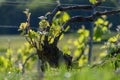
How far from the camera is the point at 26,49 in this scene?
6.89 m

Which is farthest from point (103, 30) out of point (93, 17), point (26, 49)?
point (26, 49)

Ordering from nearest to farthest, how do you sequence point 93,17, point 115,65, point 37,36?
point 115,65 → point 37,36 → point 93,17

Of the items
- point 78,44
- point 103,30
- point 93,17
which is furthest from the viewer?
point 78,44

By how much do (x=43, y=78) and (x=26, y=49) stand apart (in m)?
4.29

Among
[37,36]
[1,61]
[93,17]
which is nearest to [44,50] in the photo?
[37,36]

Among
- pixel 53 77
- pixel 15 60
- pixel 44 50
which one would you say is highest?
pixel 53 77

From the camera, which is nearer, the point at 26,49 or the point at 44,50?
the point at 44,50

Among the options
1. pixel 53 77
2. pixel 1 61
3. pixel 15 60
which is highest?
pixel 53 77

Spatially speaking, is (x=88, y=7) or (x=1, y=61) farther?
(x=1, y=61)

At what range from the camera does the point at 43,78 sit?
8.60 ft

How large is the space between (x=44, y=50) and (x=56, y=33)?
238 millimetres

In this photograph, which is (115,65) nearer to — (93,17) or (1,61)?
(93,17)

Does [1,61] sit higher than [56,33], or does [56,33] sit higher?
[56,33]

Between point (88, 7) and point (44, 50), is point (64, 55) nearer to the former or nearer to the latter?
point (44, 50)
